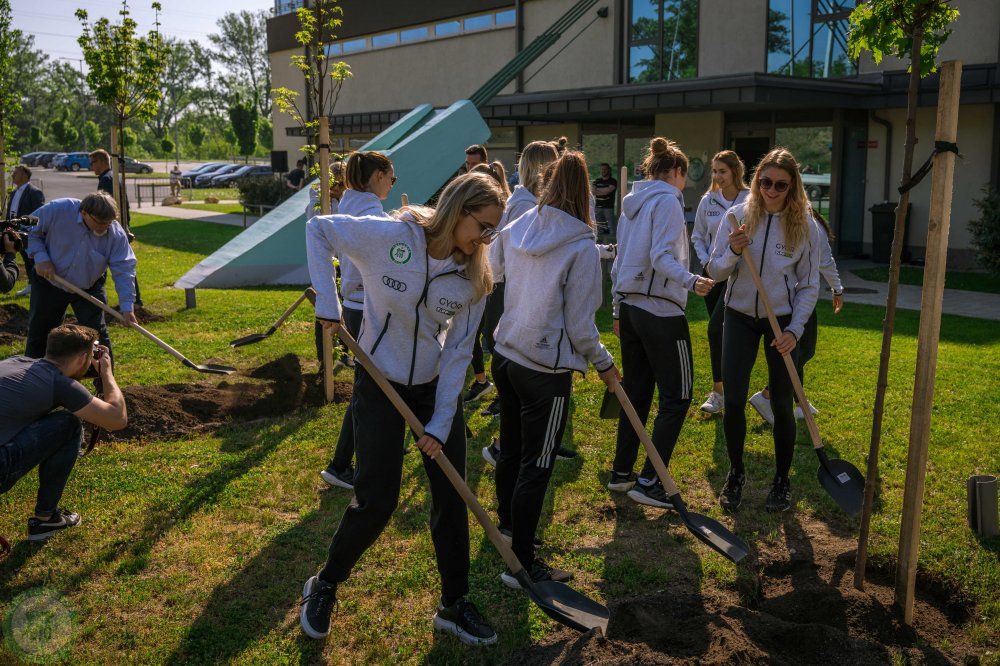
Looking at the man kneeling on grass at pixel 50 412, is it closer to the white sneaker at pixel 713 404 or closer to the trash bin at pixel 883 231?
the white sneaker at pixel 713 404

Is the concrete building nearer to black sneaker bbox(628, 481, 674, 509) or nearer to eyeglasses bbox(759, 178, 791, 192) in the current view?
eyeglasses bbox(759, 178, 791, 192)

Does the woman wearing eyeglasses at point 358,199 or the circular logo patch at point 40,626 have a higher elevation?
the woman wearing eyeglasses at point 358,199

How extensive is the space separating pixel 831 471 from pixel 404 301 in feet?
9.50

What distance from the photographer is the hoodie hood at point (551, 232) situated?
13.2ft

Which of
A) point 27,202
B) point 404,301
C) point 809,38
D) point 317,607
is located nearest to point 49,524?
point 317,607

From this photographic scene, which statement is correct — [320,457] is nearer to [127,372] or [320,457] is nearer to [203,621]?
[203,621]

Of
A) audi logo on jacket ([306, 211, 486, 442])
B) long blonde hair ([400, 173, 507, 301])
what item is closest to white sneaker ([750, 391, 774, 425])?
audi logo on jacket ([306, 211, 486, 442])

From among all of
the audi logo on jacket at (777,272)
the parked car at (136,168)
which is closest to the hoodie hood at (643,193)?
the audi logo on jacket at (777,272)

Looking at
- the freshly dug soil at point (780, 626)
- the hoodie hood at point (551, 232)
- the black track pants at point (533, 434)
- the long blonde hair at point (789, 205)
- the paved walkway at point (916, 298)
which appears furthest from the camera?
the paved walkway at point (916, 298)

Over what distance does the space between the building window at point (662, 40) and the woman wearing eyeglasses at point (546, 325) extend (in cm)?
1660

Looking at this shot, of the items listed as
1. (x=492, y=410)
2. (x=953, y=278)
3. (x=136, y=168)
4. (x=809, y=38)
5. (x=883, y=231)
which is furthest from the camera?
(x=136, y=168)

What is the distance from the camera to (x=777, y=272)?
5.05 m

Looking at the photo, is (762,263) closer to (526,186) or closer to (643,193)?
(643,193)

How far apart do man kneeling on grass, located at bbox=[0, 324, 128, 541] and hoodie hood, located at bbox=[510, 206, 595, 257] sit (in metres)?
2.34
